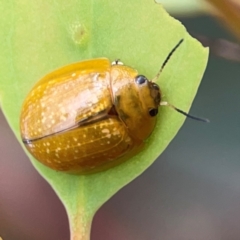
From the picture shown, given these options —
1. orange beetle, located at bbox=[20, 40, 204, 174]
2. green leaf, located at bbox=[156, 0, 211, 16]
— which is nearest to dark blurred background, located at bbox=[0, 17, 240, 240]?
green leaf, located at bbox=[156, 0, 211, 16]

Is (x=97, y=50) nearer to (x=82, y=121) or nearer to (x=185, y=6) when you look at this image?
(x=82, y=121)

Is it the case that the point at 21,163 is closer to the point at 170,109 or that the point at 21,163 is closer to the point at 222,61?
the point at 222,61

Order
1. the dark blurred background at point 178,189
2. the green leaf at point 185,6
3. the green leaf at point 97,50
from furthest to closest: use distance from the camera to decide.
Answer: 1. the dark blurred background at point 178,189
2. the green leaf at point 185,6
3. the green leaf at point 97,50

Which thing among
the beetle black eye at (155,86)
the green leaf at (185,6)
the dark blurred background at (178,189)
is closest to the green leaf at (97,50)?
the beetle black eye at (155,86)

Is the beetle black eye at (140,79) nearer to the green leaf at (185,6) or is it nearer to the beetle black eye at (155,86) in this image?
the beetle black eye at (155,86)

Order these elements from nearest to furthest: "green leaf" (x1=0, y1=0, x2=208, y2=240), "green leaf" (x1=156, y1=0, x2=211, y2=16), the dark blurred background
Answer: "green leaf" (x1=0, y1=0, x2=208, y2=240), "green leaf" (x1=156, y1=0, x2=211, y2=16), the dark blurred background

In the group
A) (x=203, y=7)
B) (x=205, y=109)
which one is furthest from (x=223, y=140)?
(x=203, y=7)

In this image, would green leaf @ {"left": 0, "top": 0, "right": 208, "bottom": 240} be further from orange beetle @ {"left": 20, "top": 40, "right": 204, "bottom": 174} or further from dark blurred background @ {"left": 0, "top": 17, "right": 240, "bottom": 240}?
dark blurred background @ {"left": 0, "top": 17, "right": 240, "bottom": 240}
